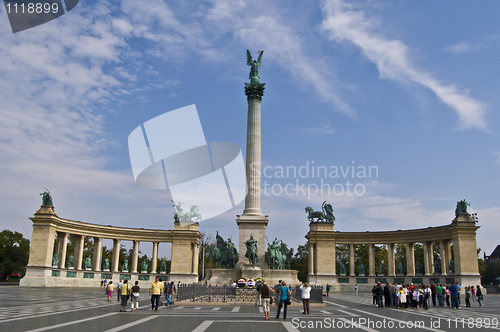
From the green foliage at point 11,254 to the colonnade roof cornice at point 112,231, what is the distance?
22.8 m

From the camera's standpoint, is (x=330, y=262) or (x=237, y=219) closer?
(x=237, y=219)

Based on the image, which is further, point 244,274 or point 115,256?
point 115,256

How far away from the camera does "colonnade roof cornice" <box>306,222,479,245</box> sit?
64438mm

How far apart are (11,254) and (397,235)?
77.7m

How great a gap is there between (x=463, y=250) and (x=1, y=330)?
6518 centimetres

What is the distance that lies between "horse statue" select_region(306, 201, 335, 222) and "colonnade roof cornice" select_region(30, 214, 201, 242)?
23.4 m

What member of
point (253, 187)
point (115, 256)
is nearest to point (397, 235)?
point (253, 187)

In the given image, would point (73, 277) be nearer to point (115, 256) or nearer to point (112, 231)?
point (115, 256)

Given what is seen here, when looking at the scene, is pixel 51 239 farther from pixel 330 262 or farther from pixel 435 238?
pixel 435 238

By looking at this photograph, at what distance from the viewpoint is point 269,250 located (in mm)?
47781

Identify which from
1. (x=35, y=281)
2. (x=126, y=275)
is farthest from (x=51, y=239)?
(x=126, y=275)

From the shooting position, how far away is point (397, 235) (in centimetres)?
7362

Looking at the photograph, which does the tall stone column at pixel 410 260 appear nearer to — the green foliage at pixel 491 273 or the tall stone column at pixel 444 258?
the tall stone column at pixel 444 258

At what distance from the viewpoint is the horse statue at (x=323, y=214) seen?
78881mm
